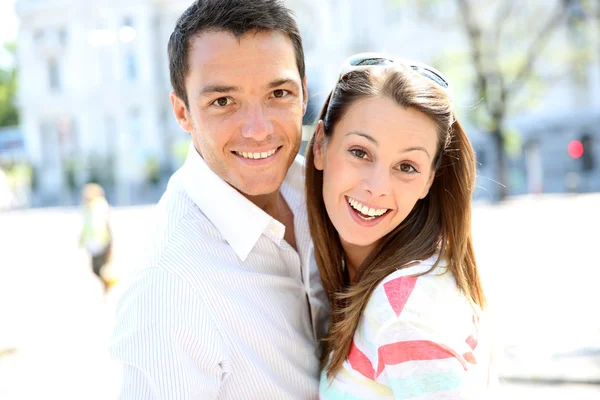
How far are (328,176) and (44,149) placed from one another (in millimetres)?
45561

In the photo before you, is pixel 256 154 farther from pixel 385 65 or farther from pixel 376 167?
pixel 385 65

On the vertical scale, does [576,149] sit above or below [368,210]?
below

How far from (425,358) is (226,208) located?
0.89 m

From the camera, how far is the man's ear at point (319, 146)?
2.54 m

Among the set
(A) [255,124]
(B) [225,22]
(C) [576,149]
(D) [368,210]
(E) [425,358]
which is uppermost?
(B) [225,22]

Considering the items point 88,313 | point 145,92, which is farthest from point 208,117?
point 145,92

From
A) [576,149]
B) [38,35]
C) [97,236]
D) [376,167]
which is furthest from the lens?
[38,35]

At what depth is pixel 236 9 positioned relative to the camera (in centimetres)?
233

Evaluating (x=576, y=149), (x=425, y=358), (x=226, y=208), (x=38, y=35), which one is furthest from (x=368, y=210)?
(x=38, y=35)

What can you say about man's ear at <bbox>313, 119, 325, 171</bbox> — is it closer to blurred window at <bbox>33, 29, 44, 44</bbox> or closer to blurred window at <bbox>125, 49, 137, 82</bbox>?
blurred window at <bbox>125, 49, 137, 82</bbox>

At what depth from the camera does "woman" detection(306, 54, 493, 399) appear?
6.31 ft

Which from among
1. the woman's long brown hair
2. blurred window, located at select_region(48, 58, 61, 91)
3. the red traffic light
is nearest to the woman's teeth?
the woman's long brown hair

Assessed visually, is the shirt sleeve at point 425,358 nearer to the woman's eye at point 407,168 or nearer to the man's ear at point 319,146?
the woman's eye at point 407,168

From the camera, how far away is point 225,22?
91.4 inches
